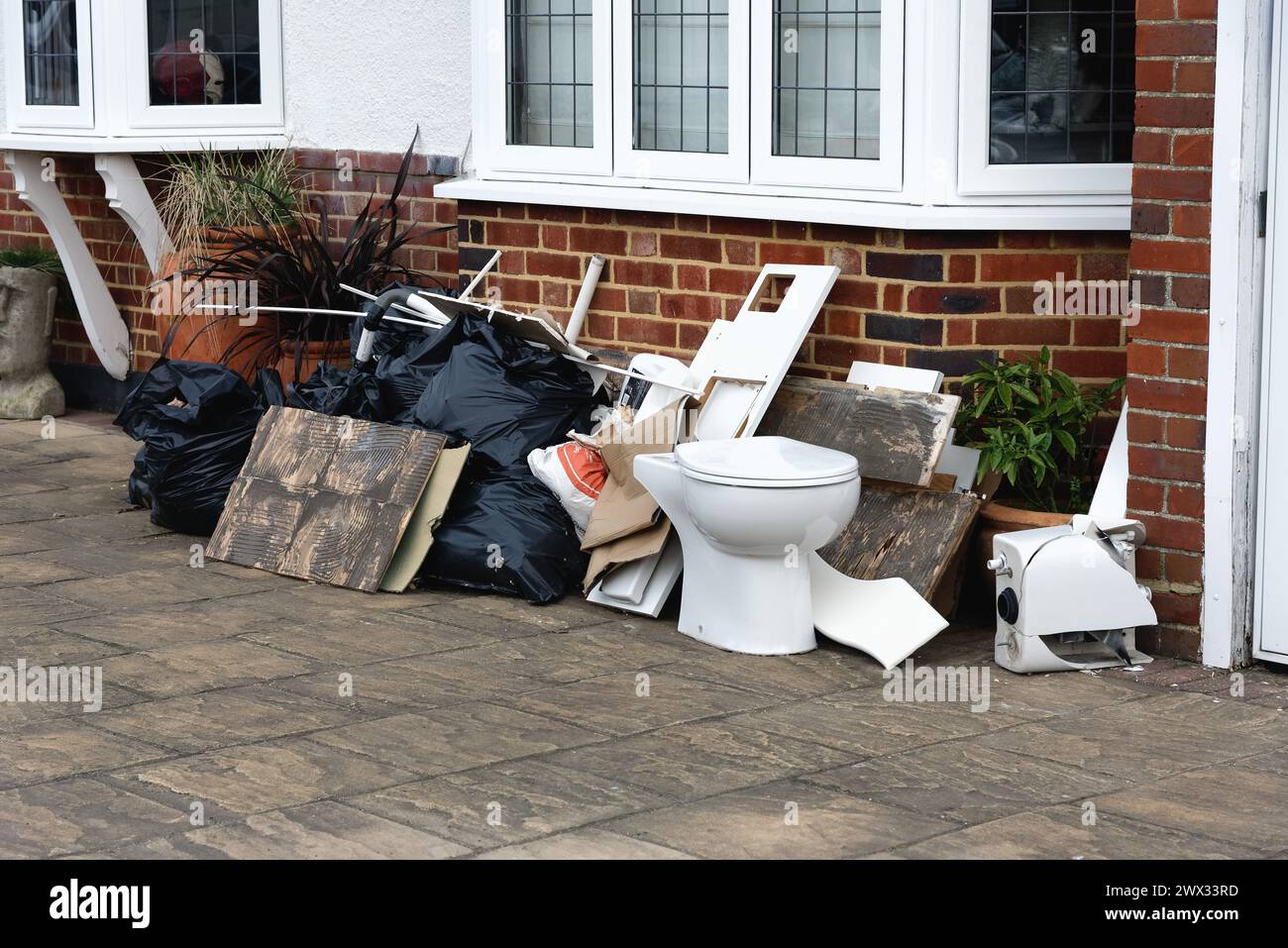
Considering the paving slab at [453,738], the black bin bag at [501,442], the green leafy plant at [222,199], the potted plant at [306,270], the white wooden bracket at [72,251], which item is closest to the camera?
the paving slab at [453,738]

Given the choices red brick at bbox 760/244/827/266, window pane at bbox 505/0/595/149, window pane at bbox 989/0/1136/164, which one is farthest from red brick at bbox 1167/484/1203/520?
window pane at bbox 505/0/595/149

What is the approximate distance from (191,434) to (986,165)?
2802mm

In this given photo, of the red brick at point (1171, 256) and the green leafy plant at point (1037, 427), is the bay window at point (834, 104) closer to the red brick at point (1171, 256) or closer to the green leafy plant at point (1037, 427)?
the green leafy plant at point (1037, 427)

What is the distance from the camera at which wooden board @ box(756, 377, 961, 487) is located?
520cm

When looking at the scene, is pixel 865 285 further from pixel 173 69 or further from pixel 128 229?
pixel 128 229

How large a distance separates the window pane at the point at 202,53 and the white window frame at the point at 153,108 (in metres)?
0.04

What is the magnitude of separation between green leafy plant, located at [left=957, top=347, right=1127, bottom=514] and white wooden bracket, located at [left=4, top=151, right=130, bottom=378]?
454cm

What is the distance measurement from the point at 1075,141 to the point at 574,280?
1.86 meters

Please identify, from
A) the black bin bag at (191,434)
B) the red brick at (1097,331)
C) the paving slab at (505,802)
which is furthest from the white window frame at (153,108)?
the paving slab at (505,802)

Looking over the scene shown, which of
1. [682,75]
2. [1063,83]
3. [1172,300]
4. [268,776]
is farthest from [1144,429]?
[268,776]

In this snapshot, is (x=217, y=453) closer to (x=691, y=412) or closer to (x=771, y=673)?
(x=691, y=412)

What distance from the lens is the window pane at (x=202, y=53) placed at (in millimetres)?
7824

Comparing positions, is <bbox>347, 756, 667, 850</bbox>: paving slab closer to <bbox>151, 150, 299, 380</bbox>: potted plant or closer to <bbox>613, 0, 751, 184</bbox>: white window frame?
<bbox>613, 0, 751, 184</bbox>: white window frame

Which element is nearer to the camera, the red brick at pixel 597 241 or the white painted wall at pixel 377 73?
the red brick at pixel 597 241
